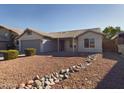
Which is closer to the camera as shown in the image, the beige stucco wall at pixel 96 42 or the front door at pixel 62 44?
the beige stucco wall at pixel 96 42

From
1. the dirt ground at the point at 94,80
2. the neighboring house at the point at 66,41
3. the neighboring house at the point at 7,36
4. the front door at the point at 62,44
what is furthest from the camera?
the neighboring house at the point at 7,36

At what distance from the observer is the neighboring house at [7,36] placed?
91.4ft

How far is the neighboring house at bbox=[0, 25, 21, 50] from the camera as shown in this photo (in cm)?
2784

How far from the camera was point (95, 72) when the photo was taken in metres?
8.57

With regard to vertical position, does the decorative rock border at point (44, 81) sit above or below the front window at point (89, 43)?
below

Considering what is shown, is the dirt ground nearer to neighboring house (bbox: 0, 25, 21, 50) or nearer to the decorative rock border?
the decorative rock border

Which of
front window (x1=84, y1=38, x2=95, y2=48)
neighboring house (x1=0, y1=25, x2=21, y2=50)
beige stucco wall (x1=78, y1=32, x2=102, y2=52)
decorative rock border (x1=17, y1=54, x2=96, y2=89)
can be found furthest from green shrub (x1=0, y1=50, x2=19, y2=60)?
neighboring house (x1=0, y1=25, x2=21, y2=50)

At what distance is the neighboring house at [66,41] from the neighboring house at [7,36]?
4.74 m

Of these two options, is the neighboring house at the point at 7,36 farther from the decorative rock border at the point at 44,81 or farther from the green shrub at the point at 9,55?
the decorative rock border at the point at 44,81

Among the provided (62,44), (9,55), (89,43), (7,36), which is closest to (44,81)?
(9,55)

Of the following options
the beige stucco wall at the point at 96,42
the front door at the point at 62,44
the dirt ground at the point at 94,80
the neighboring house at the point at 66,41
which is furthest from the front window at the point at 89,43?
the dirt ground at the point at 94,80

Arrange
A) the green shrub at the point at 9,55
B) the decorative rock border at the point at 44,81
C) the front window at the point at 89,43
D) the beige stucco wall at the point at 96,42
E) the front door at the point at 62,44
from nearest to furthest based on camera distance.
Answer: the decorative rock border at the point at 44,81
the green shrub at the point at 9,55
the beige stucco wall at the point at 96,42
the front window at the point at 89,43
the front door at the point at 62,44

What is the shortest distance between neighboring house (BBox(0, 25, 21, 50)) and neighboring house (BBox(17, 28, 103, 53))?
474 centimetres
